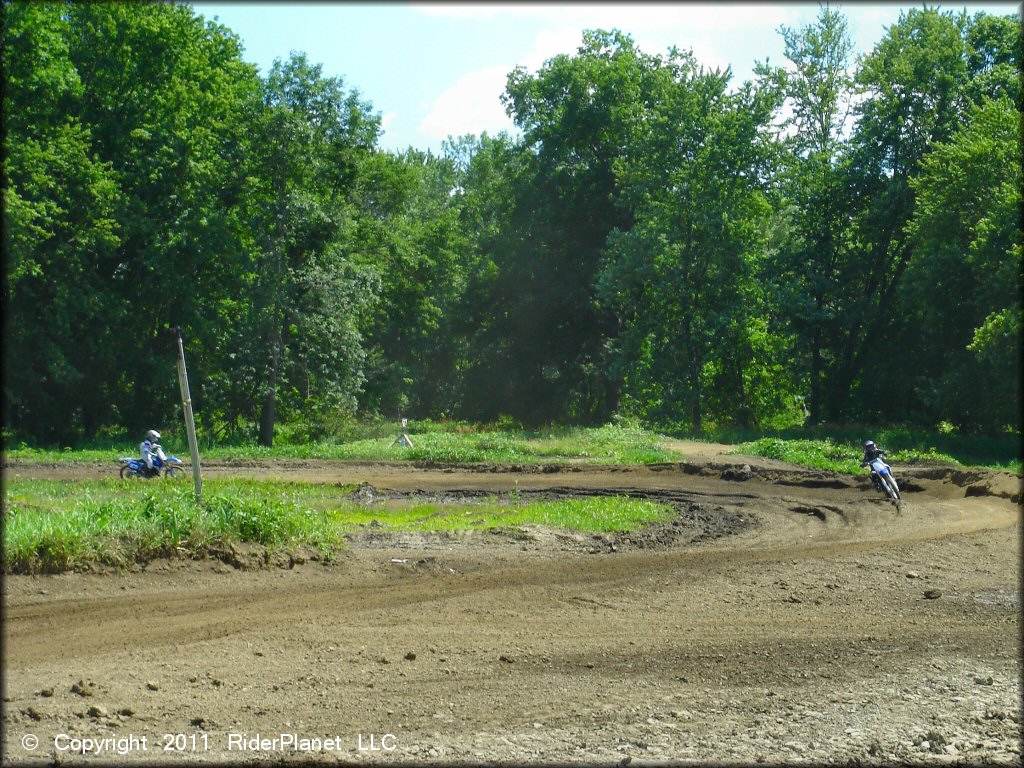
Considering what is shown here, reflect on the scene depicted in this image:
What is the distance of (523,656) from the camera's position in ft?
31.2

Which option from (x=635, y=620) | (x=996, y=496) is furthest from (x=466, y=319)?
(x=635, y=620)

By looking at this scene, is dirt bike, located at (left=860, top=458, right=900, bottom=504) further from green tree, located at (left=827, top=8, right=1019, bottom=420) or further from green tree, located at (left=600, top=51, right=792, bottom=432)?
green tree, located at (left=827, top=8, right=1019, bottom=420)

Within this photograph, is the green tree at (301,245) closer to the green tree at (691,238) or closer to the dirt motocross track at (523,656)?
the green tree at (691,238)

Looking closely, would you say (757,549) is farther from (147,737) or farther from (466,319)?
(466,319)

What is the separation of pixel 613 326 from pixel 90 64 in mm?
30168

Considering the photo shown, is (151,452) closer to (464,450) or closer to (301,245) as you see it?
(464,450)

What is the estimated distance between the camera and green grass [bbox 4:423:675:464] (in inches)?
1297

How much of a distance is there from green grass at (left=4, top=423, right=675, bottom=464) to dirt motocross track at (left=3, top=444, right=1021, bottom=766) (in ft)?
55.7

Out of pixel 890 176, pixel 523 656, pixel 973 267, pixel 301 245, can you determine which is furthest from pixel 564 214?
pixel 523 656

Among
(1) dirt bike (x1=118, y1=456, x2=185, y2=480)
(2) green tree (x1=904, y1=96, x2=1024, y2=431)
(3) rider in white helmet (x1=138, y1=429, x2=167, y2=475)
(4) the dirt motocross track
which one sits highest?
(2) green tree (x1=904, y1=96, x2=1024, y2=431)

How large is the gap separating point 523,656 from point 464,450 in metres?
24.6

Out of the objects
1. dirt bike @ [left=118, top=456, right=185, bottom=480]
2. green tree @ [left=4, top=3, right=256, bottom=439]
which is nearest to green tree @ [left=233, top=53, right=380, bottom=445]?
green tree @ [left=4, top=3, right=256, bottom=439]

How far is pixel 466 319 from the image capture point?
61.7 m

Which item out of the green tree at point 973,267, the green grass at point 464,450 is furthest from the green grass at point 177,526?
the green tree at point 973,267
